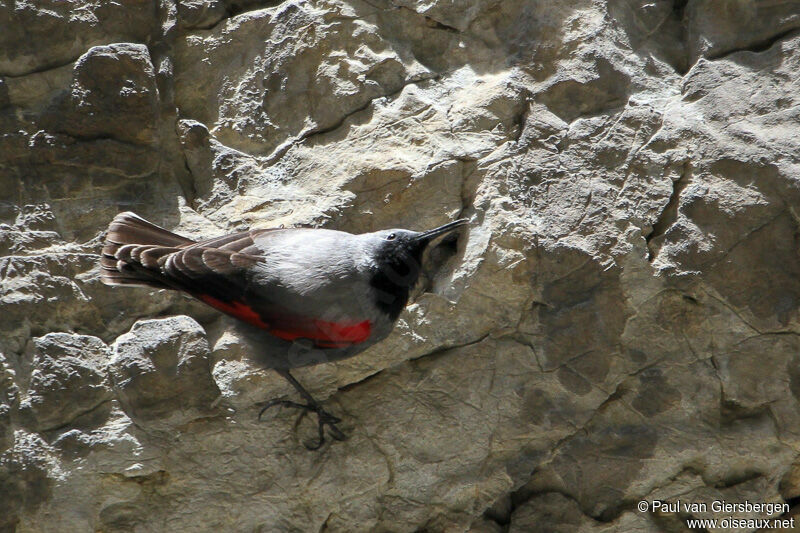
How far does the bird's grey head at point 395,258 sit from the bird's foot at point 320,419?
0.49 metres

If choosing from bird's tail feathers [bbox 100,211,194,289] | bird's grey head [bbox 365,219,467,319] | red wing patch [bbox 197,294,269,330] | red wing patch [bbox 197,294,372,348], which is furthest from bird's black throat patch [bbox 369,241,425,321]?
bird's tail feathers [bbox 100,211,194,289]

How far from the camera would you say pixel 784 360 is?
119 inches

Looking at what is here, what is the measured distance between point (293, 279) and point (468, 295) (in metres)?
0.70

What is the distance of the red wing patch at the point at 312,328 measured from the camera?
2.94 m

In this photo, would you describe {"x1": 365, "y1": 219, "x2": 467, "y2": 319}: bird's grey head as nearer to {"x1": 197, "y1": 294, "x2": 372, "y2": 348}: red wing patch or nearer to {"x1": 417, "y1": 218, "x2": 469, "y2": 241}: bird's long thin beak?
{"x1": 417, "y1": 218, "x2": 469, "y2": 241}: bird's long thin beak

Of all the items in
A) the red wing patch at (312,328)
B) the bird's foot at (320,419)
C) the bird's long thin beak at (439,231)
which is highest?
the bird's long thin beak at (439,231)

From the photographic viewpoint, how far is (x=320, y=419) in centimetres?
313

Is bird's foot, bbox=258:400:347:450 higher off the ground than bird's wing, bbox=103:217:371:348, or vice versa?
bird's wing, bbox=103:217:371:348

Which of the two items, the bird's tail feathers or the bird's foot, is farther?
the bird's foot

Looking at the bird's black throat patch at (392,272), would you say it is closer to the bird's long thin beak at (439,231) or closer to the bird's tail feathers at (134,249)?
the bird's long thin beak at (439,231)

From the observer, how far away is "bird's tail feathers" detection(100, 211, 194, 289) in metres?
2.98

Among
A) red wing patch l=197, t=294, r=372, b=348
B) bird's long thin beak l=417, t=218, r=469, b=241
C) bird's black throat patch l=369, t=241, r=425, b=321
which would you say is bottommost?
red wing patch l=197, t=294, r=372, b=348

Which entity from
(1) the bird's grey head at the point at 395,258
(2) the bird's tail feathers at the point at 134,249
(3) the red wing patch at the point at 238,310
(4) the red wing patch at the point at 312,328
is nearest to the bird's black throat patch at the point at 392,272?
(1) the bird's grey head at the point at 395,258

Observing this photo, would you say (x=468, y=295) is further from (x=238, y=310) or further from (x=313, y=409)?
(x=238, y=310)
